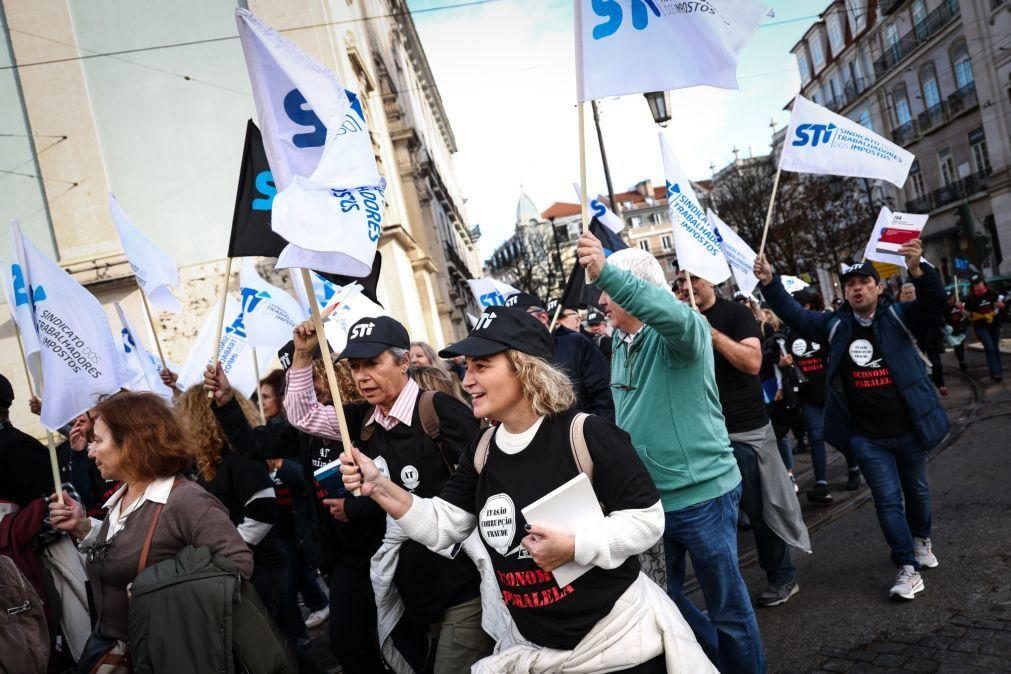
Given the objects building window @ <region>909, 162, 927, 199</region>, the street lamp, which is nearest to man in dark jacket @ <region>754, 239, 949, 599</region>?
the street lamp

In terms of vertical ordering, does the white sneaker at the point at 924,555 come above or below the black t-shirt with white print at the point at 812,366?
below

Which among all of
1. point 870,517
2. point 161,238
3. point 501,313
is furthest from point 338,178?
point 161,238

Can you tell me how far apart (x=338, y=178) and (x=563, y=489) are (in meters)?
1.38

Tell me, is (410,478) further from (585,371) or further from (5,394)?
(5,394)

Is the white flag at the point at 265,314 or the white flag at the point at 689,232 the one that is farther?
the white flag at the point at 265,314

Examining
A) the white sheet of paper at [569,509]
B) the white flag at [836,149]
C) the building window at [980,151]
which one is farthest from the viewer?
the building window at [980,151]

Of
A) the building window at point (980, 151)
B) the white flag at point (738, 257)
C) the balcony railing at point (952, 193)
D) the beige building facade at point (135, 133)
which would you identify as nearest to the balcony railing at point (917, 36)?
the building window at point (980, 151)

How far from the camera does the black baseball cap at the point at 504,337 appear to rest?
2.76m

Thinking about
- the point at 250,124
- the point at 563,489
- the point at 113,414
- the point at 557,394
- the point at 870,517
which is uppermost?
the point at 250,124

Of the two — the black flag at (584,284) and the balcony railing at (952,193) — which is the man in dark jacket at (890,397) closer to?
the black flag at (584,284)

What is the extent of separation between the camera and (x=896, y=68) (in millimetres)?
46531

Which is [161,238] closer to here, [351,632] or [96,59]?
[96,59]

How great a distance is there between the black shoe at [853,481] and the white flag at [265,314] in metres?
5.17

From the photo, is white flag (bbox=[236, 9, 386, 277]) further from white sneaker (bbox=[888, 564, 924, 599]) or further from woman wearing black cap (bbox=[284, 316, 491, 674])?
white sneaker (bbox=[888, 564, 924, 599])
